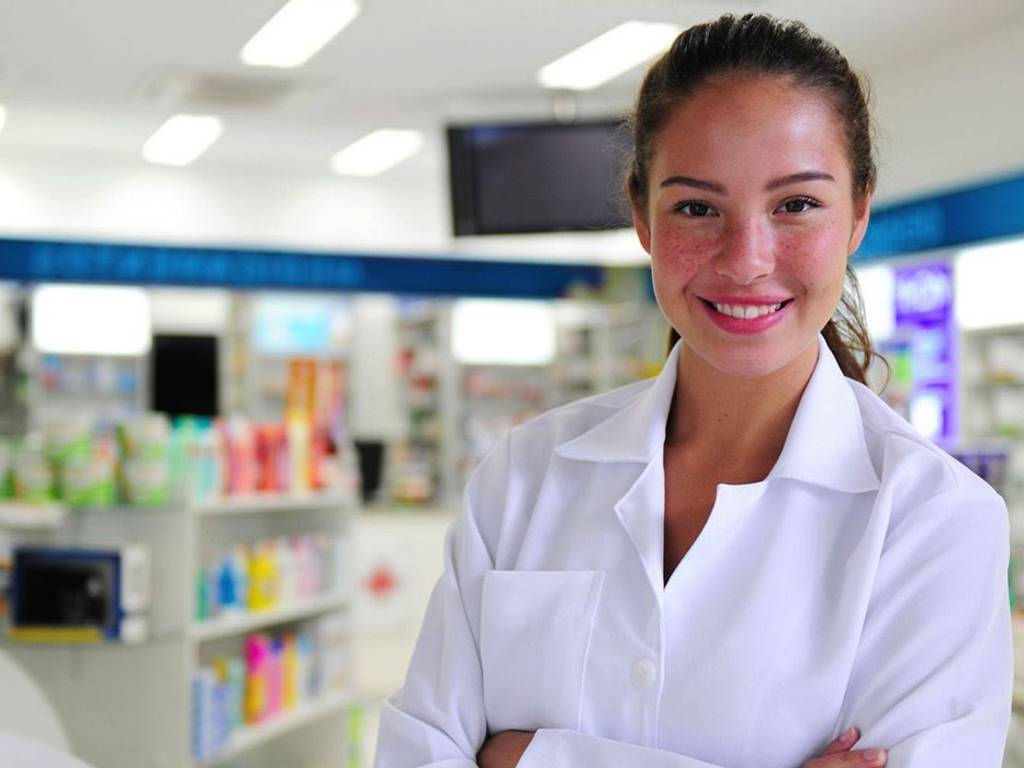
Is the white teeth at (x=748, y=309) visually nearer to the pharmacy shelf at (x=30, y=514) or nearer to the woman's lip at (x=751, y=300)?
the woman's lip at (x=751, y=300)

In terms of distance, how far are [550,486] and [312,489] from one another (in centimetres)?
481

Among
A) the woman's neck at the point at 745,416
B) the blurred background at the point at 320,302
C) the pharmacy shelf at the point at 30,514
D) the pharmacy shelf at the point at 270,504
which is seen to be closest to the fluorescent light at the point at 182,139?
the blurred background at the point at 320,302

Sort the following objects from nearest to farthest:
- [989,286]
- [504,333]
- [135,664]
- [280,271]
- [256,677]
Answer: [135,664] < [256,677] < [989,286] < [280,271] < [504,333]

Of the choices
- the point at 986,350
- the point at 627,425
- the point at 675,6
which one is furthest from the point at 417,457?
the point at 627,425

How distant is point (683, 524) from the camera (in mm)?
1608

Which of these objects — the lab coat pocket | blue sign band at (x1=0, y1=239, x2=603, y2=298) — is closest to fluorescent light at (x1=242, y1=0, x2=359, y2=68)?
blue sign band at (x1=0, y1=239, x2=603, y2=298)

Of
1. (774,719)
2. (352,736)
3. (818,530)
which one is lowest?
(352,736)

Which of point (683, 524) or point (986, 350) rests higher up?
point (986, 350)

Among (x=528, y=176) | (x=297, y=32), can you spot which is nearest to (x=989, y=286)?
(x=528, y=176)

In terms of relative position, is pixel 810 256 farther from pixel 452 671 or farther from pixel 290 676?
pixel 290 676

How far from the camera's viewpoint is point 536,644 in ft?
5.14

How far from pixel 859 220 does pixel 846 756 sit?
61 centimetres

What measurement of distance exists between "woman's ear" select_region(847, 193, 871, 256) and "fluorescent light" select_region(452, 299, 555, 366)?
10.1 metres

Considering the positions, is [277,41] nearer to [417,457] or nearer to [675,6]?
[675,6]
